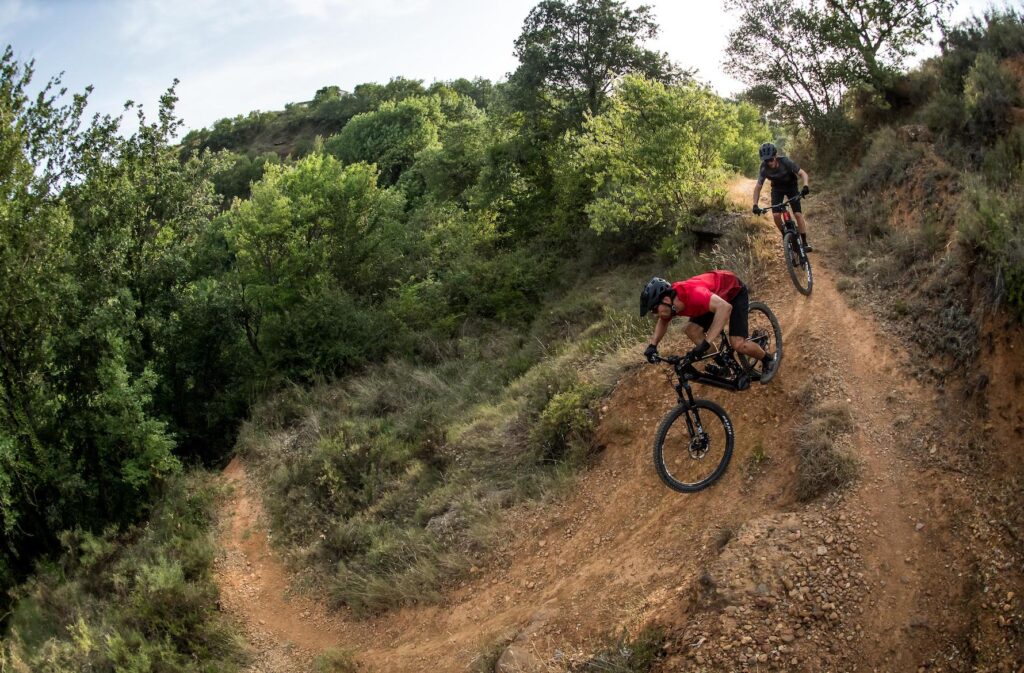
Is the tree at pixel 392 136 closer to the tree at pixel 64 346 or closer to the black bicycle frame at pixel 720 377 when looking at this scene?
the tree at pixel 64 346

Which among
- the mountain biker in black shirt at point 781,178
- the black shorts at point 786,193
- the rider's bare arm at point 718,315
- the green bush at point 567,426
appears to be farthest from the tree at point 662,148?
the rider's bare arm at point 718,315

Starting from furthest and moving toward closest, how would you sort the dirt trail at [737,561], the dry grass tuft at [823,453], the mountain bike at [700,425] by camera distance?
the mountain bike at [700,425], the dry grass tuft at [823,453], the dirt trail at [737,561]

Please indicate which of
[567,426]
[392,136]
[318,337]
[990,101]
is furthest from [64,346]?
[392,136]

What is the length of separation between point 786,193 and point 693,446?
4.86 metres

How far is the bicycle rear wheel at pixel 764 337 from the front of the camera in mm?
8242

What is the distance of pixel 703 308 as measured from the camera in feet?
23.7

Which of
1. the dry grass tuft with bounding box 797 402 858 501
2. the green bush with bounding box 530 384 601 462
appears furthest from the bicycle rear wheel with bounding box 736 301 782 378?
the green bush with bounding box 530 384 601 462

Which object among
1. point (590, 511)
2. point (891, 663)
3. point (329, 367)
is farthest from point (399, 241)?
point (891, 663)

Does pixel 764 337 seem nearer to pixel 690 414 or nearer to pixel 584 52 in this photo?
pixel 690 414

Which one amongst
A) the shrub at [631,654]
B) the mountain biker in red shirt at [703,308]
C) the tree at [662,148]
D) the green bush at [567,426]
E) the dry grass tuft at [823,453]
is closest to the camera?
the shrub at [631,654]

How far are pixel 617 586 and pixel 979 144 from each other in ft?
31.9

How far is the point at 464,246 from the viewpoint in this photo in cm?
2109

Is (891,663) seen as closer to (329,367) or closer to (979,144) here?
(979,144)

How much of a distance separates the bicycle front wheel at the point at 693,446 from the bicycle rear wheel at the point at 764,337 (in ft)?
2.48
